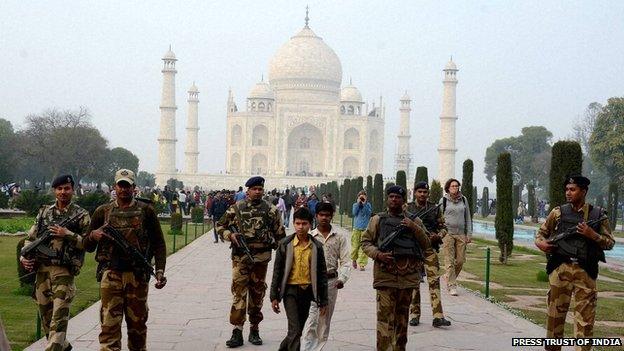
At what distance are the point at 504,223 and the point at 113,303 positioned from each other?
9705 mm

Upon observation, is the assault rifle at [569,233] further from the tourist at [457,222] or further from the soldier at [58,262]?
the tourist at [457,222]

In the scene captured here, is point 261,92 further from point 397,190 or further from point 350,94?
point 397,190

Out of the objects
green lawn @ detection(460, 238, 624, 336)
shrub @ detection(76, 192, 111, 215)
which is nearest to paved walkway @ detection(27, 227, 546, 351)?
green lawn @ detection(460, 238, 624, 336)

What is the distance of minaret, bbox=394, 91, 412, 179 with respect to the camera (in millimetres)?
63219

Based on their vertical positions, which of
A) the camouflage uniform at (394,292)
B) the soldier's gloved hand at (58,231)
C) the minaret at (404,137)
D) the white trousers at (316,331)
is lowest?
the white trousers at (316,331)

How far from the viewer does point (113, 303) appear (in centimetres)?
503

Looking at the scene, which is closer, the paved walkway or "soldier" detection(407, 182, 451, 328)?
the paved walkway

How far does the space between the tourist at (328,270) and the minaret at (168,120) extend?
52.4 m

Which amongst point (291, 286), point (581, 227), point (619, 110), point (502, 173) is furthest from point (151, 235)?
point (619, 110)

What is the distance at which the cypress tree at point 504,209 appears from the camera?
537 inches

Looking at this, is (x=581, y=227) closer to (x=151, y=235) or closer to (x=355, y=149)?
(x=151, y=235)

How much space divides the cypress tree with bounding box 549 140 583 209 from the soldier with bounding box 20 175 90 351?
7.36 meters

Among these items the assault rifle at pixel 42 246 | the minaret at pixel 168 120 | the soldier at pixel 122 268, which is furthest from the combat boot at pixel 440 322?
the minaret at pixel 168 120

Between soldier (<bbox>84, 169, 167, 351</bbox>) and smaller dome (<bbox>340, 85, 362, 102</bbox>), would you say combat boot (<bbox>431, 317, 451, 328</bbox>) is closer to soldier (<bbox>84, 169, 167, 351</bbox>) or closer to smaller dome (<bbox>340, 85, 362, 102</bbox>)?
soldier (<bbox>84, 169, 167, 351</bbox>)
